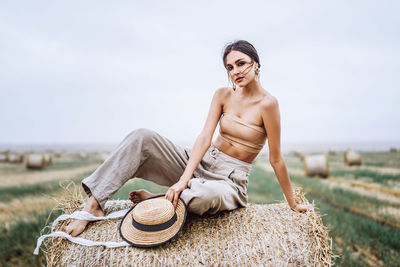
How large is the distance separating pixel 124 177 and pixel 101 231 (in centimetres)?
51

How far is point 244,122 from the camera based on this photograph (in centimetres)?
270

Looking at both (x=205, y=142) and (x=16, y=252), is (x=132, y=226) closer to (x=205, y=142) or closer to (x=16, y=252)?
(x=205, y=142)

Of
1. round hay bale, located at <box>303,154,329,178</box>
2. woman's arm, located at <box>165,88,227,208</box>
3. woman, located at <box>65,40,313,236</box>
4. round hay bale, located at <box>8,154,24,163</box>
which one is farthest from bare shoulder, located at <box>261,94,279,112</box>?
round hay bale, located at <box>8,154,24,163</box>

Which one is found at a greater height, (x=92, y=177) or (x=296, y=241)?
(x=92, y=177)

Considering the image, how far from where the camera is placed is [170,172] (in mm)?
2791

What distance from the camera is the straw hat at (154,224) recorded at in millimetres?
2078

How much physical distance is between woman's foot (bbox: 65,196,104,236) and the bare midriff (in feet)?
4.58

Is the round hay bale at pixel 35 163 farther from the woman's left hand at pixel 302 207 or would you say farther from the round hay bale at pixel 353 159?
the round hay bale at pixel 353 159

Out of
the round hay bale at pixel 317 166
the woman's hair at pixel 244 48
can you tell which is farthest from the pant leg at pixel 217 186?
the round hay bale at pixel 317 166

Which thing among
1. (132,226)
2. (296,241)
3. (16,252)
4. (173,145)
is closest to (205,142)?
(173,145)

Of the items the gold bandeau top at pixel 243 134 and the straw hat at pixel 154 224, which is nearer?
the straw hat at pixel 154 224

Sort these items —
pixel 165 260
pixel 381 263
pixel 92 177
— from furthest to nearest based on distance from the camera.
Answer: pixel 381 263, pixel 92 177, pixel 165 260

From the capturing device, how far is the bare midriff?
2.75 meters

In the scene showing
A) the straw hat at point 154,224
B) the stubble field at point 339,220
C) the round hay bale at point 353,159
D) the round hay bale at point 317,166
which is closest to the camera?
the straw hat at point 154,224
